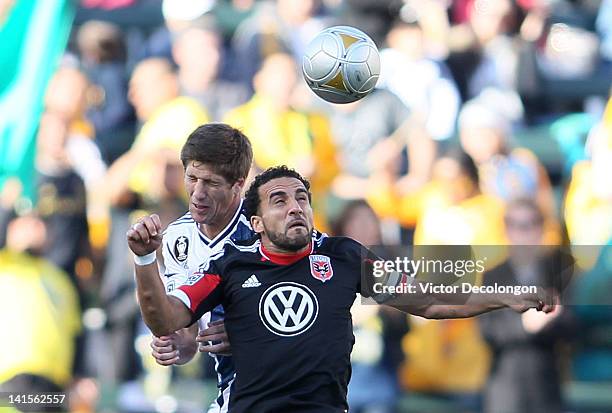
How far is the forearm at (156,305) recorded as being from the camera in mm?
5004

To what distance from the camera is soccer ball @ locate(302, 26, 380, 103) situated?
699 centimetres

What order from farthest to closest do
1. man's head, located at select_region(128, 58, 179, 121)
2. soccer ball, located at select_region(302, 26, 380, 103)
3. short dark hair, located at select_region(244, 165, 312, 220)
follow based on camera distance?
man's head, located at select_region(128, 58, 179, 121) → soccer ball, located at select_region(302, 26, 380, 103) → short dark hair, located at select_region(244, 165, 312, 220)

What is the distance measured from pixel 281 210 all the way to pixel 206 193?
0.75 metres

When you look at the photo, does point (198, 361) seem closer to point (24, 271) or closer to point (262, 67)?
point (24, 271)

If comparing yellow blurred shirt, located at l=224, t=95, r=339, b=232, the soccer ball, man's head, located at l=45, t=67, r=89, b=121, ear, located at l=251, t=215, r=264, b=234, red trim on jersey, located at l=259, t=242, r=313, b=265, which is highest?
man's head, located at l=45, t=67, r=89, b=121

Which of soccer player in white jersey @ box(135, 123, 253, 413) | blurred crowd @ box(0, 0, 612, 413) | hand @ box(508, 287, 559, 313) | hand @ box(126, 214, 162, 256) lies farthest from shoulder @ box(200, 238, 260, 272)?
blurred crowd @ box(0, 0, 612, 413)

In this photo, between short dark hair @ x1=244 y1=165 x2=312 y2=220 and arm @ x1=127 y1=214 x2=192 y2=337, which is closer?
arm @ x1=127 y1=214 x2=192 y2=337

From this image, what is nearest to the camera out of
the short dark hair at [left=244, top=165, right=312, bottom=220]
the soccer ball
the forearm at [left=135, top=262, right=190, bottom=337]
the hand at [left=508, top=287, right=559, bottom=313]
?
the forearm at [left=135, top=262, right=190, bottom=337]

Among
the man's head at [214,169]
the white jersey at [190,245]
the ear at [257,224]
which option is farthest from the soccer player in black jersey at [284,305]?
the white jersey at [190,245]

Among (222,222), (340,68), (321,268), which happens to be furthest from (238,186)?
(340,68)

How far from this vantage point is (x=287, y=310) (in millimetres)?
5383

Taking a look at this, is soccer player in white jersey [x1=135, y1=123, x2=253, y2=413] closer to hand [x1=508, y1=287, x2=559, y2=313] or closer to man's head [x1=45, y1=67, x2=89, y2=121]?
hand [x1=508, y1=287, x2=559, y2=313]

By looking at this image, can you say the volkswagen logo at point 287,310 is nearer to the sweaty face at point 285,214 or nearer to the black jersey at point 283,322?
the black jersey at point 283,322

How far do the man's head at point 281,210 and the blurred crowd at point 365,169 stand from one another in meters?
4.92
